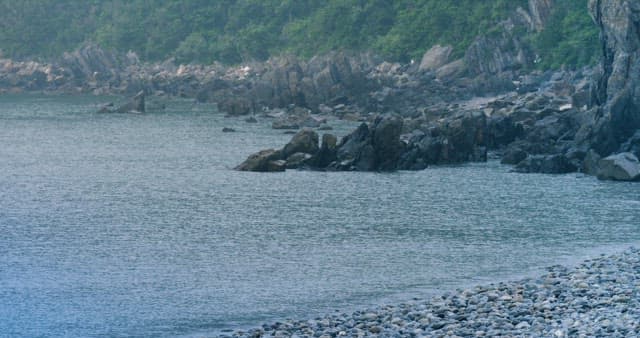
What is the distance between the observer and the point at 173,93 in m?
105

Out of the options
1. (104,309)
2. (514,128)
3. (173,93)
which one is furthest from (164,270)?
(173,93)

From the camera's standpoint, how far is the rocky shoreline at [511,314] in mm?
19906

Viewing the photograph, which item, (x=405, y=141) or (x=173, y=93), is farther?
(x=173, y=93)

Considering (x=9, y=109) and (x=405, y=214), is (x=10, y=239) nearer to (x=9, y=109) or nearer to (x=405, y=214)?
(x=405, y=214)

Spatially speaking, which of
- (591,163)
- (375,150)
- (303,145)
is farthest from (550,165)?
(303,145)

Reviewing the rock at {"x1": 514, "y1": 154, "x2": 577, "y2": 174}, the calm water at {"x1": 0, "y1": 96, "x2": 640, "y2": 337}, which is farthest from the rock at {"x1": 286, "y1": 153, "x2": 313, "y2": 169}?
the rock at {"x1": 514, "y1": 154, "x2": 577, "y2": 174}

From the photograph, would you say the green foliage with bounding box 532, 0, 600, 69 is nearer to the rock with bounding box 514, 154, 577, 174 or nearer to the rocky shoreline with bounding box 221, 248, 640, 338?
the rock with bounding box 514, 154, 577, 174

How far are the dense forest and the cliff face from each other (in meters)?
38.2

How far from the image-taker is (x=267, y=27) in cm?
13500

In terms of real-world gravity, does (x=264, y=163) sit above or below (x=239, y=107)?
below

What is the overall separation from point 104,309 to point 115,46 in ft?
410

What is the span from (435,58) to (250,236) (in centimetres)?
7103

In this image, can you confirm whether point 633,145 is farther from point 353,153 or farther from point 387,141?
point 353,153

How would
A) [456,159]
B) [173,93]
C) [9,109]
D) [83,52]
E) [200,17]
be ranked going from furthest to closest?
[200,17] < [83,52] < [173,93] < [9,109] < [456,159]
